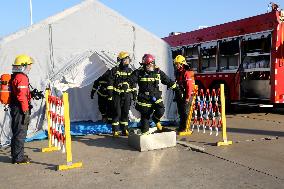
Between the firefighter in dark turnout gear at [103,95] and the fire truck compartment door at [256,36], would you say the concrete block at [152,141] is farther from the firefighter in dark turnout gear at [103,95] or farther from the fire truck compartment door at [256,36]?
the fire truck compartment door at [256,36]

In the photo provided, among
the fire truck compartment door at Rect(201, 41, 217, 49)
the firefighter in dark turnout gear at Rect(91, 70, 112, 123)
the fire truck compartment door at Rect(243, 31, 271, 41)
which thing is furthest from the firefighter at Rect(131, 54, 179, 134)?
the fire truck compartment door at Rect(201, 41, 217, 49)

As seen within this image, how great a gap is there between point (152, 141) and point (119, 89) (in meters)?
2.05

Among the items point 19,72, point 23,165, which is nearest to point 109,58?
point 19,72

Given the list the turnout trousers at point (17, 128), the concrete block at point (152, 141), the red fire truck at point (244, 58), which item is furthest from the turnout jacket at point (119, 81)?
the red fire truck at point (244, 58)

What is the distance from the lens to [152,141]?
7.03m

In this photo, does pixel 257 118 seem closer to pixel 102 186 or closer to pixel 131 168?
pixel 131 168

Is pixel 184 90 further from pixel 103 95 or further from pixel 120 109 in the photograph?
pixel 103 95

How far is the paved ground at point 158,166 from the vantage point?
5.09m

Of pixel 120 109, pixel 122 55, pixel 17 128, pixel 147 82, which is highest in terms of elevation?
pixel 122 55

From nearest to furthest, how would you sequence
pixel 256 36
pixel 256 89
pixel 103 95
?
pixel 103 95
pixel 256 36
pixel 256 89

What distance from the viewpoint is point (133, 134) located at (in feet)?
24.0

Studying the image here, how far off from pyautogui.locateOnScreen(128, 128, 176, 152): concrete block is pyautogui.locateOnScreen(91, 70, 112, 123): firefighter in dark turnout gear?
→ 1.85 metres

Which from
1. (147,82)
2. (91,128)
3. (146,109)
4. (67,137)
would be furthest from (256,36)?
(67,137)

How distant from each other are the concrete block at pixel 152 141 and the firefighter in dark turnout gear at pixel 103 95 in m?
1.85
